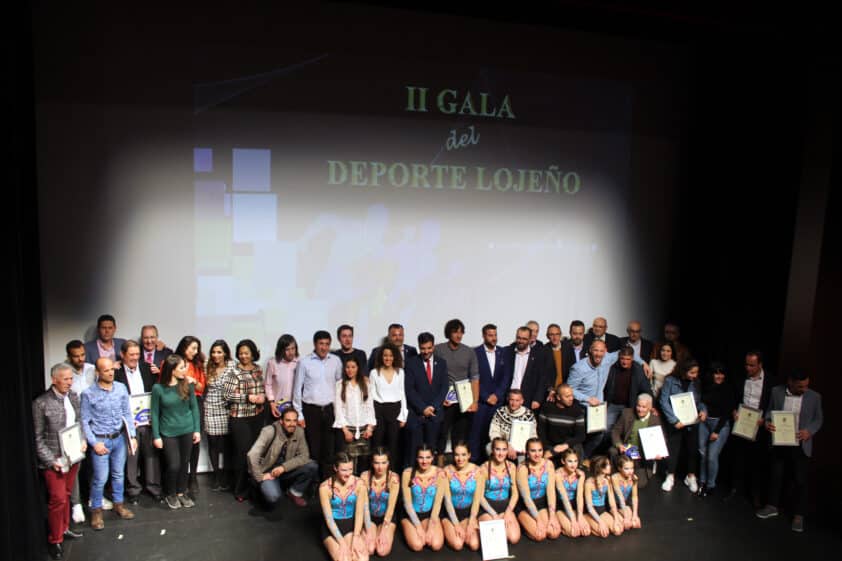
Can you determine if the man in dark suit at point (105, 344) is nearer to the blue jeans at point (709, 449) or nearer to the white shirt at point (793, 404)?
the blue jeans at point (709, 449)

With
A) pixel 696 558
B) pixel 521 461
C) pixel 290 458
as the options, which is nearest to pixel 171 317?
pixel 290 458

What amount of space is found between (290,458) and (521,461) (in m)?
1.93

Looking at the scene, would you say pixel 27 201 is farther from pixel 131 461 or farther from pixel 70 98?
pixel 131 461

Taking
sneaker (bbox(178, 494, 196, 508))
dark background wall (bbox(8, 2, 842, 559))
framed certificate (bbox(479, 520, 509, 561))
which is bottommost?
sneaker (bbox(178, 494, 196, 508))

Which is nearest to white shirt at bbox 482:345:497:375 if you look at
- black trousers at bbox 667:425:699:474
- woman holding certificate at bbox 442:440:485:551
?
woman holding certificate at bbox 442:440:485:551

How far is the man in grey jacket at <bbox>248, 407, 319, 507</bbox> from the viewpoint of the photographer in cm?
509

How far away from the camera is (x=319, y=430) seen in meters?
5.55

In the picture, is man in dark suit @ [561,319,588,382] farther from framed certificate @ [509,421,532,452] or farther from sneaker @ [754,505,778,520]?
sneaker @ [754,505,778,520]

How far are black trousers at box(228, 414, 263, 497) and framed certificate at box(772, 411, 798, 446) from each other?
4.11 metres

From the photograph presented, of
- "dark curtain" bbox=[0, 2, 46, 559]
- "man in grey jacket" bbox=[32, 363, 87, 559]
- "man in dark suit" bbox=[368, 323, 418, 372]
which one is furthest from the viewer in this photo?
"man in dark suit" bbox=[368, 323, 418, 372]

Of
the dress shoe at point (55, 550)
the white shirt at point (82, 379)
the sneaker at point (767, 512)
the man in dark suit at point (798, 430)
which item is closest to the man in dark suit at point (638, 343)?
the man in dark suit at point (798, 430)

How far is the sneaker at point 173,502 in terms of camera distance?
5.23m

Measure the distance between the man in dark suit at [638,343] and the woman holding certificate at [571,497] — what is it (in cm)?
176

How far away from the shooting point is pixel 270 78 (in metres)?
5.84
